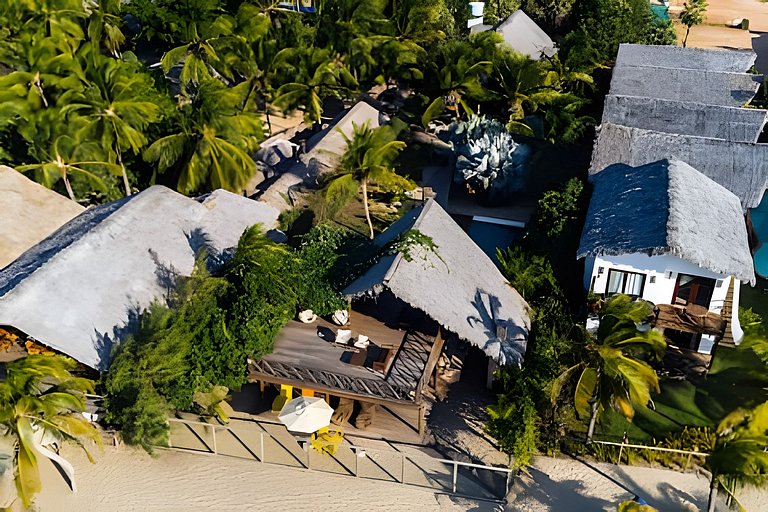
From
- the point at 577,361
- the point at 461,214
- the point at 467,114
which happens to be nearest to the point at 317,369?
the point at 577,361

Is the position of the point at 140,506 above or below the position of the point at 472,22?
below

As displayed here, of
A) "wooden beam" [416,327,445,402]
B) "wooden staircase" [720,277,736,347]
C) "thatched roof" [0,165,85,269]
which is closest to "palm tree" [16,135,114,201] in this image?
"thatched roof" [0,165,85,269]

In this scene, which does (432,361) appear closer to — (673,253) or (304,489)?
(304,489)

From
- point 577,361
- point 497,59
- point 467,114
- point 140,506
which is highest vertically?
point 497,59

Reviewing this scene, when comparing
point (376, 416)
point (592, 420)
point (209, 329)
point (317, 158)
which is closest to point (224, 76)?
point (317, 158)

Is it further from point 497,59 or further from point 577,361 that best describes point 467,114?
point 577,361

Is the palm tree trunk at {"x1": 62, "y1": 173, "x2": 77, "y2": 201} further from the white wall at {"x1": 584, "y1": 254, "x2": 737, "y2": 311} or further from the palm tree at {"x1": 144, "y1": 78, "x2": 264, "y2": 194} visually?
the white wall at {"x1": 584, "y1": 254, "x2": 737, "y2": 311}

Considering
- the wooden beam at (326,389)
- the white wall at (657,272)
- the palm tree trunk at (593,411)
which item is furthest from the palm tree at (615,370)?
the wooden beam at (326,389)

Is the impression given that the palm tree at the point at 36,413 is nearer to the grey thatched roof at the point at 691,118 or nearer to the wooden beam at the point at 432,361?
the wooden beam at the point at 432,361
